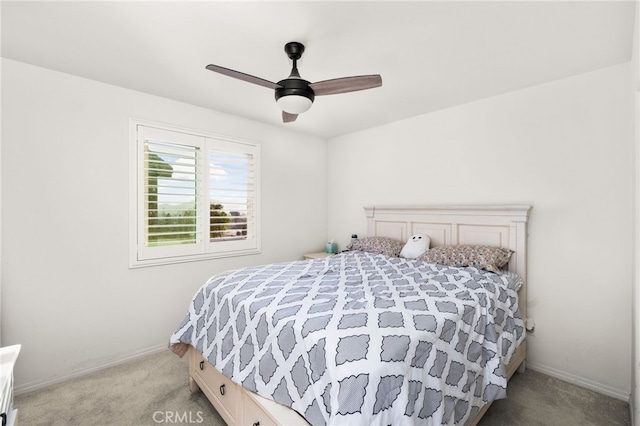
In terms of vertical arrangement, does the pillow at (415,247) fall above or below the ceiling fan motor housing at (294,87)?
below

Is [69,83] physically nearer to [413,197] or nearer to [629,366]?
[413,197]

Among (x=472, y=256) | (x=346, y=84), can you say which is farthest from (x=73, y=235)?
(x=472, y=256)

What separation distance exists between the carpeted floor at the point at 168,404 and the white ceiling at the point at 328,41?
2.50 meters

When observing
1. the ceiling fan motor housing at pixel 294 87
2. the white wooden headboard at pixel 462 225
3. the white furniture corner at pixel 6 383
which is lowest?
the white furniture corner at pixel 6 383

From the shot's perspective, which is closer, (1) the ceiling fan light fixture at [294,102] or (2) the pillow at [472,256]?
(1) the ceiling fan light fixture at [294,102]

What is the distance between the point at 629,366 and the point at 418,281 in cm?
169

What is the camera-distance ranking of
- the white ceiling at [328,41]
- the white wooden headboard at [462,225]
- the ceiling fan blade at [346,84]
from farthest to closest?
1. the white wooden headboard at [462,225]
2. the ceiling fan blade at [346,84]
3. the white ceiling at [328,41]

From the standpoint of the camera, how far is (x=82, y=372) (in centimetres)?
244

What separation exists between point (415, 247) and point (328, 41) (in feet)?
6.97

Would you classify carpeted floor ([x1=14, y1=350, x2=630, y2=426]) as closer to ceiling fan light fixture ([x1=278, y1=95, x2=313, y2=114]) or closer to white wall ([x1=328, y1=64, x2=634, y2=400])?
white wall ([x1=328, y1=64, x2=634, y2=400])

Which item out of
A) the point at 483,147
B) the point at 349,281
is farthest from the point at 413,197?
the point at 349,281

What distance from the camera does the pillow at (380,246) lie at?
3.25 metres

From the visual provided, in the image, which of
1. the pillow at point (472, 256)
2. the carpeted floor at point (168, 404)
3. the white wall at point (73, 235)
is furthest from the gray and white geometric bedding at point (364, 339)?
the white wall at point (73, 235)

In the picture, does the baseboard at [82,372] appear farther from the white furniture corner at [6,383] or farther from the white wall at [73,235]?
the white furniture corner at [6,383]
